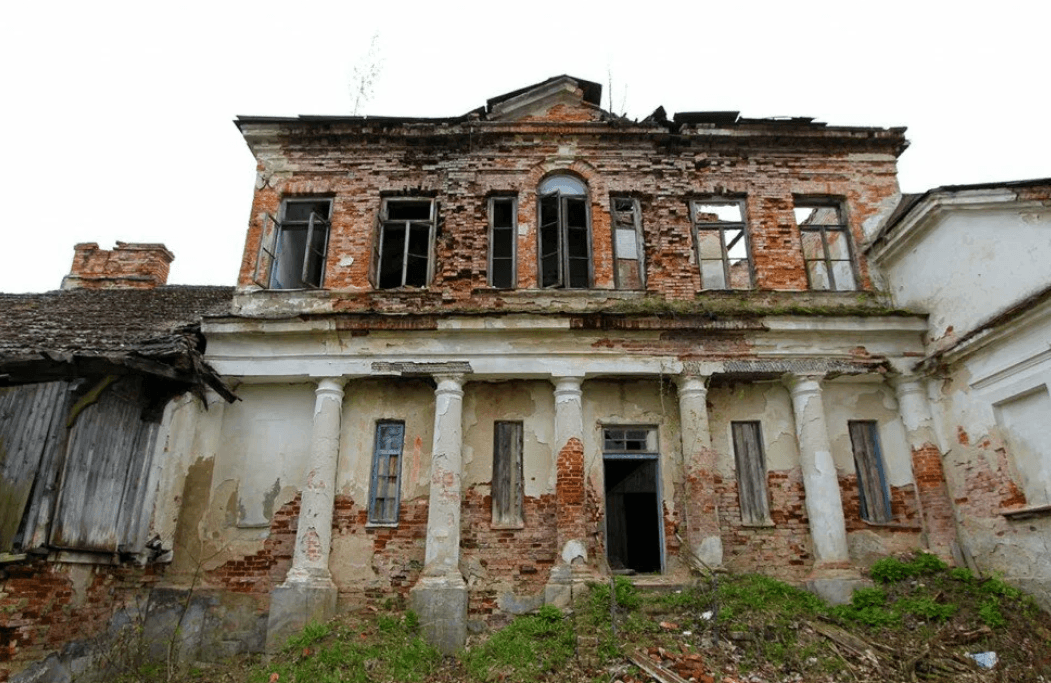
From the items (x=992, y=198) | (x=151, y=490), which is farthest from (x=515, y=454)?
(x=992, y=198)

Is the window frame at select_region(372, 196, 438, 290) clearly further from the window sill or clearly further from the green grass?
the window sill

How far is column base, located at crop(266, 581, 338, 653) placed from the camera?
8742mm

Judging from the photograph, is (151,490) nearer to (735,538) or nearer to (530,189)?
(530,189)

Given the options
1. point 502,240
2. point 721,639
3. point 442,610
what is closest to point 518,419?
point 442,610

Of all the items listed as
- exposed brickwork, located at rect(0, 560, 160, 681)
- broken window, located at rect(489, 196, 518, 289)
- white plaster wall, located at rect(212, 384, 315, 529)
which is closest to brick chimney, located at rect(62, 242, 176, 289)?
white plaster wall, located at rect(212, 384, 315, 529)

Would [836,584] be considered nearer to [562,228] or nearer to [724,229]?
[724,229]

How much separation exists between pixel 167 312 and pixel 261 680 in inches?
257

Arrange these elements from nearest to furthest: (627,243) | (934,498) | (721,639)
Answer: (721,639), (934,498), (627,243)

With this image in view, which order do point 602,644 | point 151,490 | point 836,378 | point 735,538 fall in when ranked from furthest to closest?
point 836,378
point 735,538
point 151,490
point 602,644

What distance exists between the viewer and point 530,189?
455 inches

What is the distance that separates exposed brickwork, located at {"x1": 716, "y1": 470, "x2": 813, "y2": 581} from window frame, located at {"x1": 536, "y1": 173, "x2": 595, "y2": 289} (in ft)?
13.0

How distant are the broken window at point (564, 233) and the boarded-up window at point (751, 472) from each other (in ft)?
11.3

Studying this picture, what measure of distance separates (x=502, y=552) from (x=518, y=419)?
201cm

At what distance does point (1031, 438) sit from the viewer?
28.1 ft
